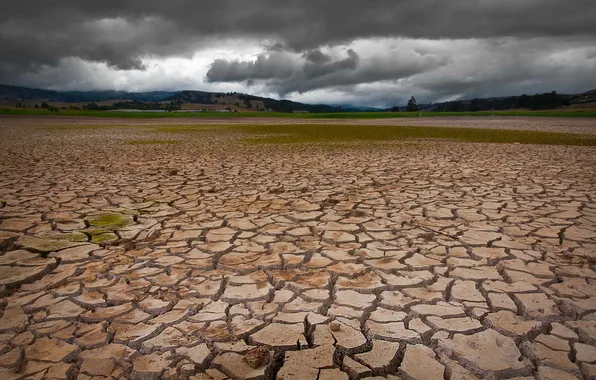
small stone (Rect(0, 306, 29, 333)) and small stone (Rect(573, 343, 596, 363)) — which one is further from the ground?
small stone (Rect(573, 343, 596, 363))

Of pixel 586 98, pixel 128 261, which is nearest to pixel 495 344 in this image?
pixel 128 261

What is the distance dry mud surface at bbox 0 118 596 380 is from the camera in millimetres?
1795

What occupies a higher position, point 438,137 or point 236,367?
point 438,137

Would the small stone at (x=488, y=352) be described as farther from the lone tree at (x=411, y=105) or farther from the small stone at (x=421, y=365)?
the lone tree at (x=411, y=105)

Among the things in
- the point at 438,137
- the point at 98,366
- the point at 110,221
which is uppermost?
the point at 438,137

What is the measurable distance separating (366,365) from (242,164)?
7050 millimetres

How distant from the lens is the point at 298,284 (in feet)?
8.40

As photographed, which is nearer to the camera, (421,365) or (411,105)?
(421,365)

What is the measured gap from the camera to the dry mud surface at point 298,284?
1.79m

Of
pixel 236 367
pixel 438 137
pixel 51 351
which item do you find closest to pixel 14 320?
pixel 51 351

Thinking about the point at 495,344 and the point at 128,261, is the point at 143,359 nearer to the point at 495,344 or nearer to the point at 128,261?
the point at 128,261

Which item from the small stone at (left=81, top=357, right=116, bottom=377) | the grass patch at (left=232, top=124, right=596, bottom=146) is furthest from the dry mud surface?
the grass patch at (left=232, top=124, right=596, bottom=146)

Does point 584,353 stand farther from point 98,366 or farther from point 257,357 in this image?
point 98,366

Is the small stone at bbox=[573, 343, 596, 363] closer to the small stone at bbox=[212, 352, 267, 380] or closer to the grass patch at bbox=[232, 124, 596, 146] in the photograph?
the small stone at bbox=[212, 352, 267, 380]
